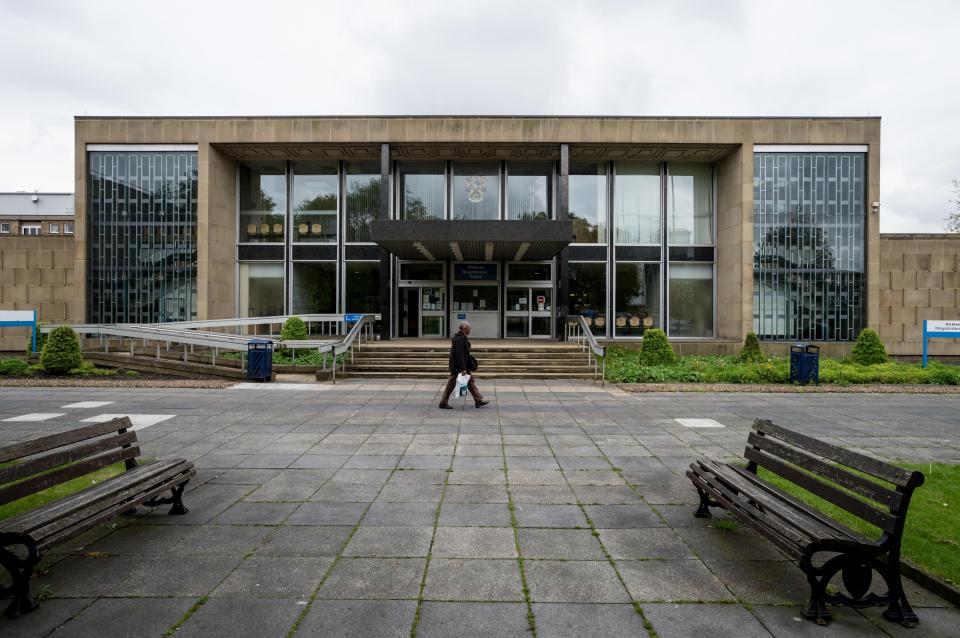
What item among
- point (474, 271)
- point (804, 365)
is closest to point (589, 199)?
point (474, 271)

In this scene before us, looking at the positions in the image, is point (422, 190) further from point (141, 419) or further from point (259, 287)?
point (141, 419)

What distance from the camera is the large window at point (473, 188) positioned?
23266 millimetres

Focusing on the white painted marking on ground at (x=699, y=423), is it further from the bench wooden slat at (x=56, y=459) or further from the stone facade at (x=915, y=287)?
the stone facade at (x=915, y=287)

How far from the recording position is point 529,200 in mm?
23297

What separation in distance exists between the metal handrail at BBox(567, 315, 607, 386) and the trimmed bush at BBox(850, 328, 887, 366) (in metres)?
8.45

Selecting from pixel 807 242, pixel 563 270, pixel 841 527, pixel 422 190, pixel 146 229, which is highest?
pixel 422 190

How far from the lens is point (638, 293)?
2317cm

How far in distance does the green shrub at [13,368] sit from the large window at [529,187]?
57.8 ft

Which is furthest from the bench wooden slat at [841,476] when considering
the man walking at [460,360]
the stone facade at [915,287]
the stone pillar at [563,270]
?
the stone facade at [915,287]

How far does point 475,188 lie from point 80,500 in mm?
20864

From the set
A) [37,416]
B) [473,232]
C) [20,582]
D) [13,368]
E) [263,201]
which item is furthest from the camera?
[263,201]

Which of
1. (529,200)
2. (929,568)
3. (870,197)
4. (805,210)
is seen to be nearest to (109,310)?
(529,200)

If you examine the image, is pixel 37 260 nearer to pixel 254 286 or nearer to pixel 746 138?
pixel 254 286

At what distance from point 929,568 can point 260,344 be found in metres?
14.5
